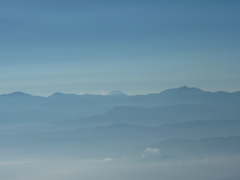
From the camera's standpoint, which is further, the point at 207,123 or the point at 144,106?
the point at 144,106

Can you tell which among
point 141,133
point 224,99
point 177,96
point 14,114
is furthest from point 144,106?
point 14,114

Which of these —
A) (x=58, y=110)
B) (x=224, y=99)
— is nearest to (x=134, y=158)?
(x=224, y=99)

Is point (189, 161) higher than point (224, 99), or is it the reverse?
point (224, 99)

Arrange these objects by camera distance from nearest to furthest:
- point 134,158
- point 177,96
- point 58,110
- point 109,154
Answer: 1. point 134,158
2. point 109,154
3. point 177,96
4. point 58,110

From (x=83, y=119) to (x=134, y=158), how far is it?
15.1 ft

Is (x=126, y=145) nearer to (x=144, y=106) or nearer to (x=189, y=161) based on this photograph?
(x=189, y=161)

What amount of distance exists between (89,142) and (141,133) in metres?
1.91

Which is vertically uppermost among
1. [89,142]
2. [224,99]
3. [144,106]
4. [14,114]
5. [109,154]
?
[14,114]

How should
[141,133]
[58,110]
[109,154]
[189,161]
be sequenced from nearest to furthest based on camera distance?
[189,161], [109,154], [141,133], [58,110]

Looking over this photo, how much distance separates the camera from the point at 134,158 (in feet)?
25.4

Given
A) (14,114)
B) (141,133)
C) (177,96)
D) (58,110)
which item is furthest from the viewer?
(14,114)

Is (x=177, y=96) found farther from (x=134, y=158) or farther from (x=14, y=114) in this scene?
(x=14, y=114)

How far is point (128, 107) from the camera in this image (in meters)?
11.7

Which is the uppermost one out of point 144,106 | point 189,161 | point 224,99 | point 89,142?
point 144,106
